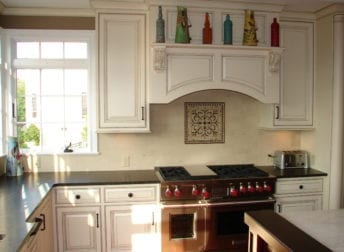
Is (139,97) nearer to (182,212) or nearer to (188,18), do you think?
(188,18)

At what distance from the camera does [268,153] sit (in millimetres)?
3730

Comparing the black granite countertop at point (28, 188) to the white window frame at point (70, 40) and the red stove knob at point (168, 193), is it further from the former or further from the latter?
the white window frame at point (70, 40)

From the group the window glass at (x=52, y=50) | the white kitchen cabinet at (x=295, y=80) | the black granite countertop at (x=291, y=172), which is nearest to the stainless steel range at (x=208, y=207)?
the black granite countertop at (x=291, y=172)

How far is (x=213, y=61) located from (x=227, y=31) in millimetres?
309

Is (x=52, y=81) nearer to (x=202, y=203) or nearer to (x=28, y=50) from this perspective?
(x=28, y=50)

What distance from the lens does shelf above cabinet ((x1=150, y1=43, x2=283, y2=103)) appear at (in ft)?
9.99

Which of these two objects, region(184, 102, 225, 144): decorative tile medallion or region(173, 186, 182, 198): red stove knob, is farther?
region(184, 102, 225, 144): decorative tile medallion

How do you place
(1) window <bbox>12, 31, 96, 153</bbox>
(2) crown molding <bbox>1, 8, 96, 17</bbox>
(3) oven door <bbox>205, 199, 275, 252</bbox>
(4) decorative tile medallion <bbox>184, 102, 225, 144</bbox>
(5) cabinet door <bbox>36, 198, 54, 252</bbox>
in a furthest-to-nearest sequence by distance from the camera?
(4) decorative tile medallion <bbox>184, 102, 225, 144</bbox>
(1) window <bbox>12, 31, 96, 153</bbox>
(2) crown molding <bbox>1, 8, 96, 17</bbox>
(3) oven door <bbox>205, 199, 275, 252</bbox>
(5) cabinet door <bbox>36, 198, 54, 252</bbox>

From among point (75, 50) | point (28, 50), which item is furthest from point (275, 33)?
point (28, 50)

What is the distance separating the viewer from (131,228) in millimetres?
2992

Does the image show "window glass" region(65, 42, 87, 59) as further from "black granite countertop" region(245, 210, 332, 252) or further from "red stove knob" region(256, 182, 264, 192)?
"black granite countertop" region(245, 210, 332, 252)

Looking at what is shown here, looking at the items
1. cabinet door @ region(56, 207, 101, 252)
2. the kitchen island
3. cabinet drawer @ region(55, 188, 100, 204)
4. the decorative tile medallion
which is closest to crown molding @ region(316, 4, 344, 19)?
the decorative tile medallion

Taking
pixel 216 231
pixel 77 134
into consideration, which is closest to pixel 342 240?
pixel 216 231

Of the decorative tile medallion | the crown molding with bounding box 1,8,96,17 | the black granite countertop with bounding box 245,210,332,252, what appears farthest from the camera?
the decorative tile medallion
